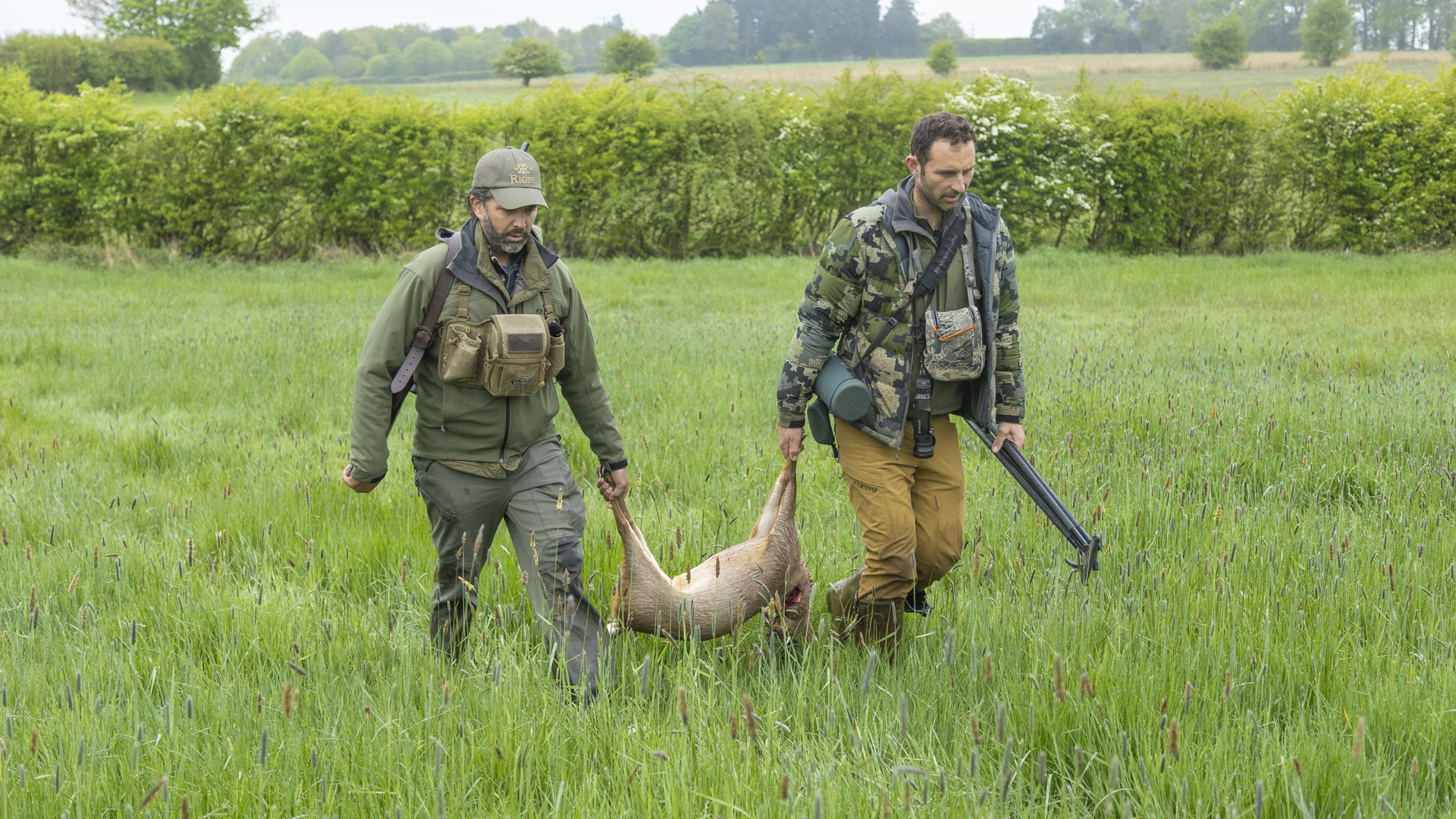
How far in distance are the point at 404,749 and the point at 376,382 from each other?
1537 mm

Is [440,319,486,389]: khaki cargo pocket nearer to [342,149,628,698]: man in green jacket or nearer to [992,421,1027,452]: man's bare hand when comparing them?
[342,149,628,698]: man in green jacket

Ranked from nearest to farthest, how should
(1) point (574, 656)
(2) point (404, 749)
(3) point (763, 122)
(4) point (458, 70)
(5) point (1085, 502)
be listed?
(2) point (404, 749), (1) point (574, 656), (5) point (1085, 502), (3) point (763, 122), (4) point (458, 70)

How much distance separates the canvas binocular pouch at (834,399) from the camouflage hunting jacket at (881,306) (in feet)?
0.15

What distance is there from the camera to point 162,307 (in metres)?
14.2

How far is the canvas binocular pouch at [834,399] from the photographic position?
4.04m

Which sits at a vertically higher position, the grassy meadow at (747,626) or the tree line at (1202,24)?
the tree line at (1202,24)

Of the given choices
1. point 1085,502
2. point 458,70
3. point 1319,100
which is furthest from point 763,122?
point 458,70

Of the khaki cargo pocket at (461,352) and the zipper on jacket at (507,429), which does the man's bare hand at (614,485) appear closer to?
the zipper on jacket at (507,429)

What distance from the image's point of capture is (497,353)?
3.78 metres

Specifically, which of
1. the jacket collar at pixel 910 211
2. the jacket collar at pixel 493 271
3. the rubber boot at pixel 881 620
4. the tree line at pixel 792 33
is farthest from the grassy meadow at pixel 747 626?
the tree line at pixel 792 33

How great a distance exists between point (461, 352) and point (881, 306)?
63.3 inches

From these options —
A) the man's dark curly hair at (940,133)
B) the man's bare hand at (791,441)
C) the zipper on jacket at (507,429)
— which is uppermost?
the man's dark curly hair at (940,133)

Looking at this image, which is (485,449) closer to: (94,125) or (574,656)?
(574,656)

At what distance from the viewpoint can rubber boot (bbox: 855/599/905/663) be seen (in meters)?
4.13
